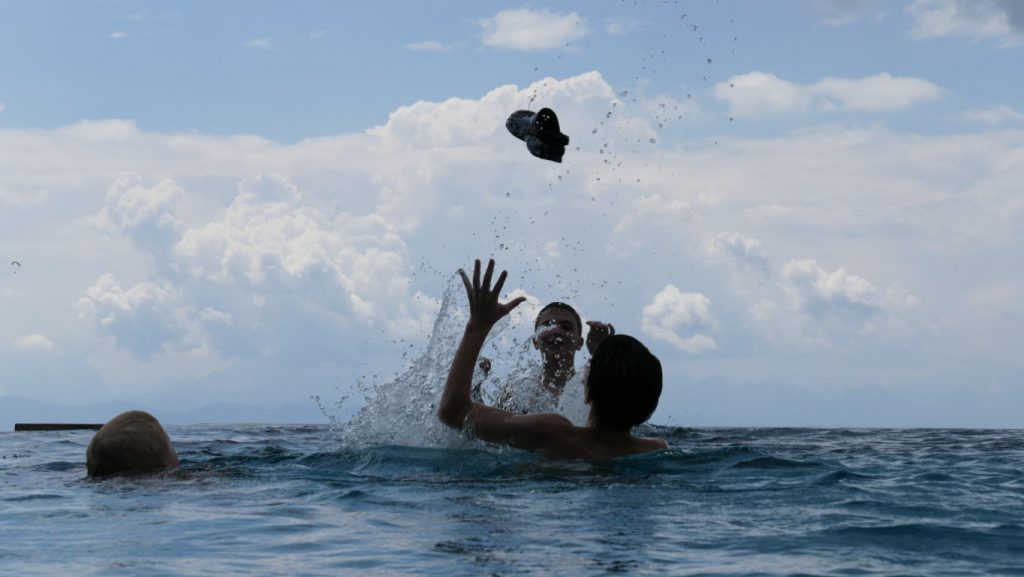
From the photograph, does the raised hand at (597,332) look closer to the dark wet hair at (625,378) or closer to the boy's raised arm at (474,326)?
the dark wet hair at (625,378)

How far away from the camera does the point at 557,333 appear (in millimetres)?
11211

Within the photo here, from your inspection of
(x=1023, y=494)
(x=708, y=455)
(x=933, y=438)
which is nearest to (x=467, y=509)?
(x=708, y=455)

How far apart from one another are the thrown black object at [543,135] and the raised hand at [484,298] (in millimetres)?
3310

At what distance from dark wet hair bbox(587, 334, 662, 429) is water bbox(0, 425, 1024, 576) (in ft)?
1.76

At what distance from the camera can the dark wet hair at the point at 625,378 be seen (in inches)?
275

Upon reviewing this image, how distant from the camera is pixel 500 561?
16.1 feet

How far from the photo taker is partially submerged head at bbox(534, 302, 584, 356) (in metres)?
11.2

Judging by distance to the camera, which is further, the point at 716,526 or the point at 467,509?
the point at 467,509

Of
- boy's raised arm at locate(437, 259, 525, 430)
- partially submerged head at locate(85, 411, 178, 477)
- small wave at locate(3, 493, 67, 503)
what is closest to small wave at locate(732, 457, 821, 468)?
boy's raised arm at locate(437, 259, 525, 430)

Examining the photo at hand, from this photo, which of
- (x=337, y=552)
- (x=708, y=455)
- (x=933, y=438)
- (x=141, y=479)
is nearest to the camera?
(x=337, y=552)

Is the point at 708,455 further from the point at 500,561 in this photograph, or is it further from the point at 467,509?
the point at 500,561

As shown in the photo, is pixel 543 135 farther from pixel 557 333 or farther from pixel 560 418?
pixel 560 418

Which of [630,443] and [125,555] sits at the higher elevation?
[630,443]

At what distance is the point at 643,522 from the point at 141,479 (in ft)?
12.0
